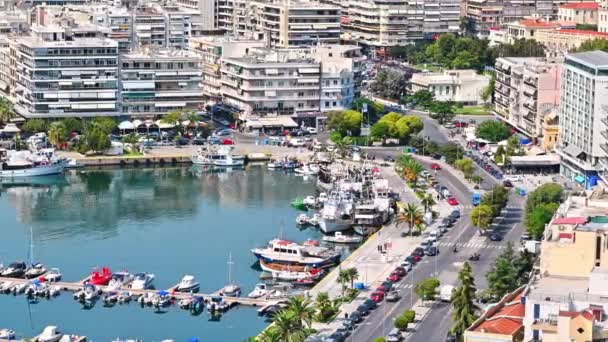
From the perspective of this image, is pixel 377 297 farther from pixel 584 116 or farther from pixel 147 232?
pixel 584 116

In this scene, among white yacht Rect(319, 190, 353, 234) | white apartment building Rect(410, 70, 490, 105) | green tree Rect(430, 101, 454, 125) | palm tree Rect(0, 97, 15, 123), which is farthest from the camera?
white apartment building Rect(410, 70, 490, 105)

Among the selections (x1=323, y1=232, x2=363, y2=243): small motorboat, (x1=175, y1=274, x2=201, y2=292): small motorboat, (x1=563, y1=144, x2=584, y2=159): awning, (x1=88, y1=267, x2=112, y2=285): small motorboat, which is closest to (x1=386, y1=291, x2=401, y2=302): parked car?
(x1=175, y1=274, x2=201, y2=292): small motorboat

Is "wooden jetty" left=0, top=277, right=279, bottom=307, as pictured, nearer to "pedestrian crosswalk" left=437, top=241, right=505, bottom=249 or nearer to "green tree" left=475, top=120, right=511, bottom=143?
"pedestrian crosswalk" left=437, top=241, right=505, bottom=249

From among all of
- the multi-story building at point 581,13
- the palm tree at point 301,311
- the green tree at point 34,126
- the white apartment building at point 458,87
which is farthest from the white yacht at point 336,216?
the multi-story building at point 581,13

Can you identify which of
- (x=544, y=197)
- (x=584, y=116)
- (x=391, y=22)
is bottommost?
(x=544, y=197)

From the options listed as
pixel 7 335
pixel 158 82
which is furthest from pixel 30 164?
pixel 7 335

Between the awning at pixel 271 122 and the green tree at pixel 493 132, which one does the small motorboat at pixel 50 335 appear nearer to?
the green tree at pixel 493 132

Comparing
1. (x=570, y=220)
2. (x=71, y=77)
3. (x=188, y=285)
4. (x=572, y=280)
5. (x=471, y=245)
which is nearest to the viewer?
(x=572, y=280)
